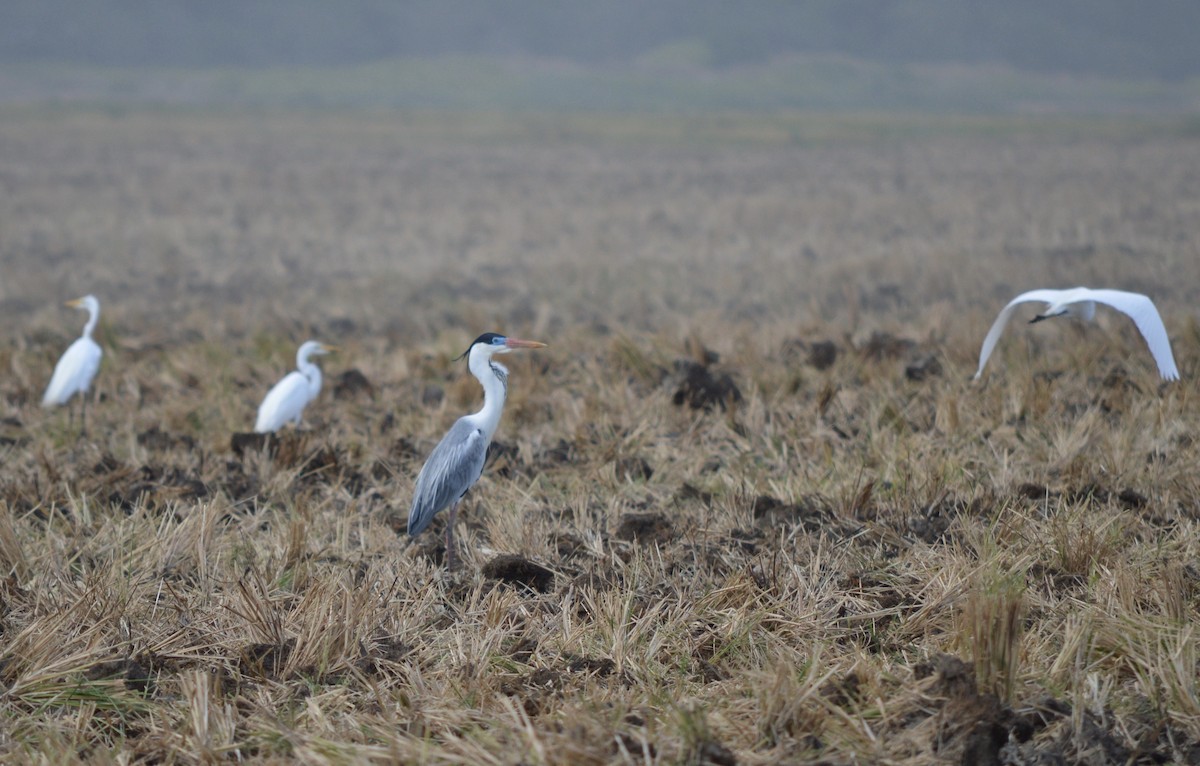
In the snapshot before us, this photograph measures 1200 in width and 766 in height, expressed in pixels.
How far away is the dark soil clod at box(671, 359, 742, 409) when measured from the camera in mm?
7629

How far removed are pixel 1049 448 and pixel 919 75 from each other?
135 m

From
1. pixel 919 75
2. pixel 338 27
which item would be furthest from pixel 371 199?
pixel 338 27

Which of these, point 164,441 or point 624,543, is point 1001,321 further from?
point 164,441

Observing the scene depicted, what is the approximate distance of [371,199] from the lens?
27.2m

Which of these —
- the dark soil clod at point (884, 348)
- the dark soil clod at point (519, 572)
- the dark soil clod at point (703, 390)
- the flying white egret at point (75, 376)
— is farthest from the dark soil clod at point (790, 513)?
the flying white egret at point (75, 376)

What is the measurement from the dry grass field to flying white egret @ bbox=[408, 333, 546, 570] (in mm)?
257

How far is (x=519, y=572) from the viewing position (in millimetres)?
5031

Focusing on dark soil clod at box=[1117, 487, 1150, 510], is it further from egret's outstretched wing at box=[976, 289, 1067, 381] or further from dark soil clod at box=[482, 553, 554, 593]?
dark soil clod at box=[482, 553, 554, 593]

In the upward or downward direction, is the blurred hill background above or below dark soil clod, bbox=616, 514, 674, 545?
above

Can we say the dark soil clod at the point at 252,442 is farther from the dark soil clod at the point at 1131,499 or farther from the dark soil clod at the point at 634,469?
the dark soil clod at the point at 1131,499

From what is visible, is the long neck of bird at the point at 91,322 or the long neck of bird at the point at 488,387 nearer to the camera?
the long neck of bird at the point at 488,387

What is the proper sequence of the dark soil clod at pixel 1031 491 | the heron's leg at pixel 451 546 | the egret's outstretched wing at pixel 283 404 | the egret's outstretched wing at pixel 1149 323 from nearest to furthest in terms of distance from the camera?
the heron's leg at pixel 451 546
the dark soil clod at pixel 1031 491
the egret's outstretched wing at pixel 1149 323
the egret's outstretched wing at pixel 283 404

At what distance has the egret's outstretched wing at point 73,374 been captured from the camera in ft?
28.0

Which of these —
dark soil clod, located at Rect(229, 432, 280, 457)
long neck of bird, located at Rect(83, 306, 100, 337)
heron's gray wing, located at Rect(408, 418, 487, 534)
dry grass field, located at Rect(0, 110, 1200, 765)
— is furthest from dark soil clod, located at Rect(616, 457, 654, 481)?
long neck of bird, located at Rect(83, 306, 100, 337)
